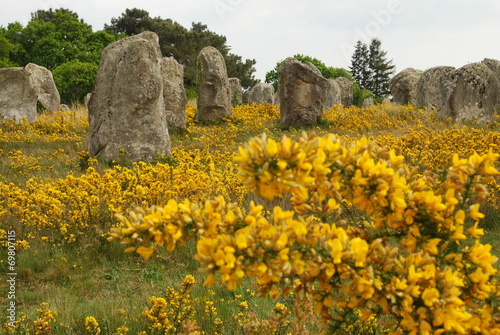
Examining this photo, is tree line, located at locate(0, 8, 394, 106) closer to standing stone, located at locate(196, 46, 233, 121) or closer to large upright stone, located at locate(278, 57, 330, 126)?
standing stone, located at locate(196, 46, 233, 121)

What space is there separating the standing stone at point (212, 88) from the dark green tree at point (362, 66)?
4133cm

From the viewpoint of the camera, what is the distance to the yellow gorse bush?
4.16 feet

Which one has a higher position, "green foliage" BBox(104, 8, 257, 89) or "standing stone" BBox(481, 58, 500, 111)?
"green foliage" BBox(104, 8, 257, 89)

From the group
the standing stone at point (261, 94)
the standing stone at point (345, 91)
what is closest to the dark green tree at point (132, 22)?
the standing stone at point (261, 94)

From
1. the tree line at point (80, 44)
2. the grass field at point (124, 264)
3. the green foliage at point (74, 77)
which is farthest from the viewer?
the tree line at point (80, 44)

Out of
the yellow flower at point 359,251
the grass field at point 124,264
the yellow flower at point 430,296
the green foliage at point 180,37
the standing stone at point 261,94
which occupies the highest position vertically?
the green foliage at point 180,37

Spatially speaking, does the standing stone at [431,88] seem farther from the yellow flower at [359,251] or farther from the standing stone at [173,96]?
the yellow flower at [359,251]

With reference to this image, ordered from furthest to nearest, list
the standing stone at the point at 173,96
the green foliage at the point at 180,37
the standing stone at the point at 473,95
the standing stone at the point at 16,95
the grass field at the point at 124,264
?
1. the green foliage at the point at 180,37
2. the standing stone at the point at 16,95
3. the standing stone at the point at 173,96
4. the standing stone at the point at 473,95
5. the grass field at the point at 124,264

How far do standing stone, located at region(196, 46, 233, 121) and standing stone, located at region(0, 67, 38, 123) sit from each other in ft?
19.5

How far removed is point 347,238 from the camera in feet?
4.50

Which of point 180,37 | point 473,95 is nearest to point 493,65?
point 473,95

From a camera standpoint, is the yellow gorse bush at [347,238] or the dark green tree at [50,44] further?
the dark green tree at [50,44]

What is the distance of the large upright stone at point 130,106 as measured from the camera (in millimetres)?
8367

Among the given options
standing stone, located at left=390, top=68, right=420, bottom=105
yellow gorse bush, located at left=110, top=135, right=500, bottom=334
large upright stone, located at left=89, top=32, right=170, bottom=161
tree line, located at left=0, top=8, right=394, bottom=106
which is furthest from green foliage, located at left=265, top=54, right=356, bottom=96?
yellow gorse bush, located at left=110, top=135, right=500, bottom=334
